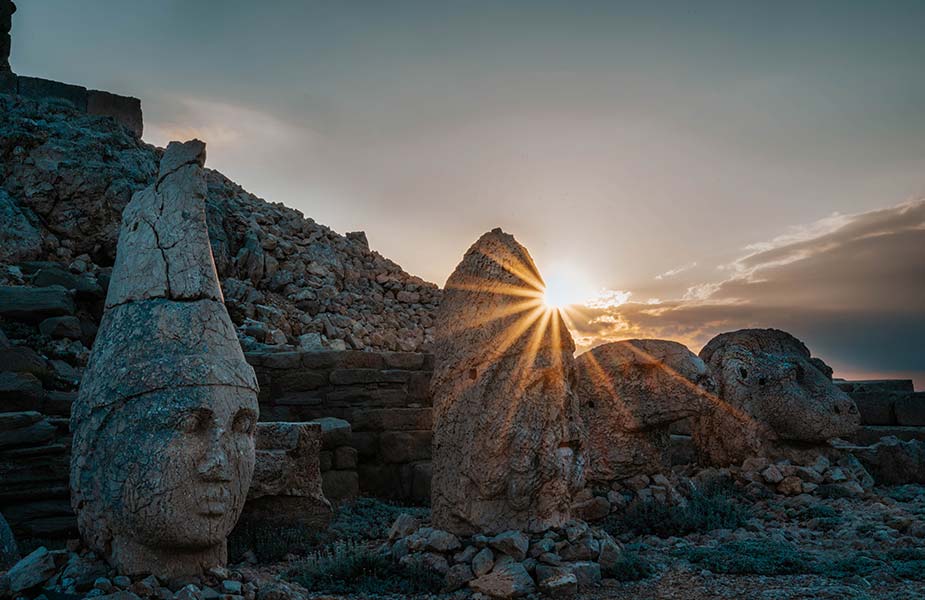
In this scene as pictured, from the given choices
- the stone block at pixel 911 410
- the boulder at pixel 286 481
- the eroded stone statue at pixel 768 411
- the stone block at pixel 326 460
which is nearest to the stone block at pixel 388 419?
the stone block at pixel 326 460

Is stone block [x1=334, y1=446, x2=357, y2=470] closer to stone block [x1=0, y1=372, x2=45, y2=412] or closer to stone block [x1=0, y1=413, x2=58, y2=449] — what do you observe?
stone block [x1=0, y1=413, x2=58, y2=449]

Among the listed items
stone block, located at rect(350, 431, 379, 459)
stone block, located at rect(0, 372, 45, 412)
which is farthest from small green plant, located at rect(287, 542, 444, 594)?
stone block, located at rect(350, 431, 379, 459)

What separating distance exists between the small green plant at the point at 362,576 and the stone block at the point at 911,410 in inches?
466

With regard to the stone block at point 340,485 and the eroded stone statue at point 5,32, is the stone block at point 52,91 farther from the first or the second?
the stone block at point 340,485

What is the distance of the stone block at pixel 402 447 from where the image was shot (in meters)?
10.5

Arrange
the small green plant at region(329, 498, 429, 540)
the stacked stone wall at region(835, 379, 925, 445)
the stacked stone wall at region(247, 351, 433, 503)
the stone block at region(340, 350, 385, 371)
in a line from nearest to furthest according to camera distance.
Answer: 1. the small green plant at region(329, 498, 429, 540)
2. the stacked stone wall at region(247, 351, 433, 503)
3. the stone block at region(340, 350, 385, 371)
4. the stacked stone wall at region(835, 379, 925, 445)

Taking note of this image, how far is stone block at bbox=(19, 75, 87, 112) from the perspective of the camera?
72.8 feet

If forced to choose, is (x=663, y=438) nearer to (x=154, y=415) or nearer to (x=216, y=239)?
(x=154, y=415)

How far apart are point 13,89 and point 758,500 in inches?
914

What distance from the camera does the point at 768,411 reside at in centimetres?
1034

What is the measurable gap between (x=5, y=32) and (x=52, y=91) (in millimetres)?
2114

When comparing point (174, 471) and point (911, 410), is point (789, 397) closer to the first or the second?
point (911, 410)

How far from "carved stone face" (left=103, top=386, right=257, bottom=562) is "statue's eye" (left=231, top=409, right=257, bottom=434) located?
9 cm

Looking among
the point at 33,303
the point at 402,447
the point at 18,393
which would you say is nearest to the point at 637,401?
the point at 402,447
